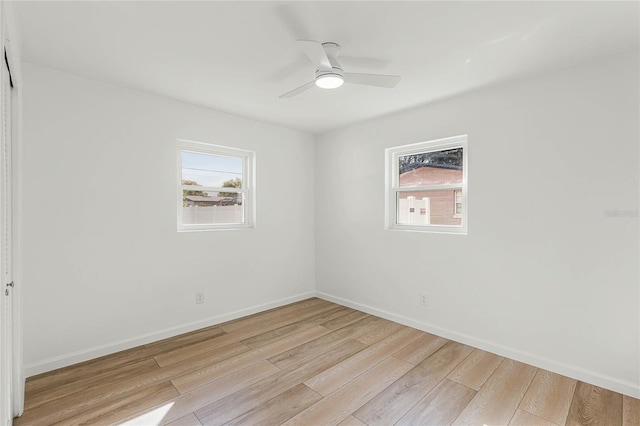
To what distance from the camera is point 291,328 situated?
3.42m

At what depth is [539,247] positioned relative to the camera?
2.60 meters

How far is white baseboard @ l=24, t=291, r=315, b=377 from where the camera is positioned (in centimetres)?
250

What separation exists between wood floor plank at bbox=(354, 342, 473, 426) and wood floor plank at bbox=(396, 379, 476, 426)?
0.04 meters

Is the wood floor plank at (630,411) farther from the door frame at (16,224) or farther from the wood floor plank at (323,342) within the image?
the door frame at (16,224)

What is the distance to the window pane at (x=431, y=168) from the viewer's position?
10.6 ft

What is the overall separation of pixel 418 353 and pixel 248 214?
2.38 m

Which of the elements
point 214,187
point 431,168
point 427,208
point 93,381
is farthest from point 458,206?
point 93,381

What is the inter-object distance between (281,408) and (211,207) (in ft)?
7.35

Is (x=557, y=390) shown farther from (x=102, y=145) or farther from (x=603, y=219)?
(x=102, y=145)

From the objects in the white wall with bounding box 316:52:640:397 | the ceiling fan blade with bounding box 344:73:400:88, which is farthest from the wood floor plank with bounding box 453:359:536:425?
the ceiling fan blade with bounding box 344:73:400:88

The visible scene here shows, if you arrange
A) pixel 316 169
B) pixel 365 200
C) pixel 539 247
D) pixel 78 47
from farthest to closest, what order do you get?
pixel 316 169
pixel 365 200
pixel 539 247
pixel 78 47

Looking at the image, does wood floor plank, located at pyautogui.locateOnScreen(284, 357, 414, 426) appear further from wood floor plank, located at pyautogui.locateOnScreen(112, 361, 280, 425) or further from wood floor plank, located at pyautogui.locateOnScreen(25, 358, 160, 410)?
wood floor plank, located at pyautogui.locateOnScreen(25, 358, 160, 410)

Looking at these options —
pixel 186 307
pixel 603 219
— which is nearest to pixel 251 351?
pixel 186 307

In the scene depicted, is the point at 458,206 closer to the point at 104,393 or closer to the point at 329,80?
the point at 329,80
